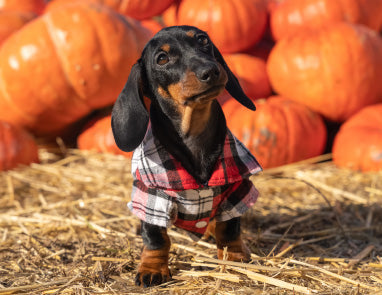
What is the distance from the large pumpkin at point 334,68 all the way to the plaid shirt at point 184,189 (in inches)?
96.3

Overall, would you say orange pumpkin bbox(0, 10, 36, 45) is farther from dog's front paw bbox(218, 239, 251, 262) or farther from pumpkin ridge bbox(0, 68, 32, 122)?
dog's front paw bbox(218, 239, 251, 262)

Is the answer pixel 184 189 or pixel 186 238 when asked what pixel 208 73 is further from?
pixel 186 238

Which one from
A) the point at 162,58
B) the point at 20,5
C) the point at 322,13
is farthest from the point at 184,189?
the point at 20,5

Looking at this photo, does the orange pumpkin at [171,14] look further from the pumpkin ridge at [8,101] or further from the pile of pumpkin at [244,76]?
the pumpkin ridge at [8,101]

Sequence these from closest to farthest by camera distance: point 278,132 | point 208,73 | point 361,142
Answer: point 208,73, point 361,142, point 278,132

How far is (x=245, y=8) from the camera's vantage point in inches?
192

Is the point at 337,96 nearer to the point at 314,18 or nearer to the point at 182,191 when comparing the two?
the point at 314,18

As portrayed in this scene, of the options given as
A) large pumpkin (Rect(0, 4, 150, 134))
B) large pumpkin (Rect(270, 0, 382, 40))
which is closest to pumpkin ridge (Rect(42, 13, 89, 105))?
large pumpkin (Rect(0, 4, 150, 134))

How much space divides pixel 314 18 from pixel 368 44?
675mm

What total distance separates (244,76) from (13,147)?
2.38 meters

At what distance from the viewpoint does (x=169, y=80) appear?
2.15m

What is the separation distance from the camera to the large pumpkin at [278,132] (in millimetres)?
4301

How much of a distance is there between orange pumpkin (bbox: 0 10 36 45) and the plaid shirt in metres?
3.27

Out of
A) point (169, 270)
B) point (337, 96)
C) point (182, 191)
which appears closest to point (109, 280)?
point (169, 270)
